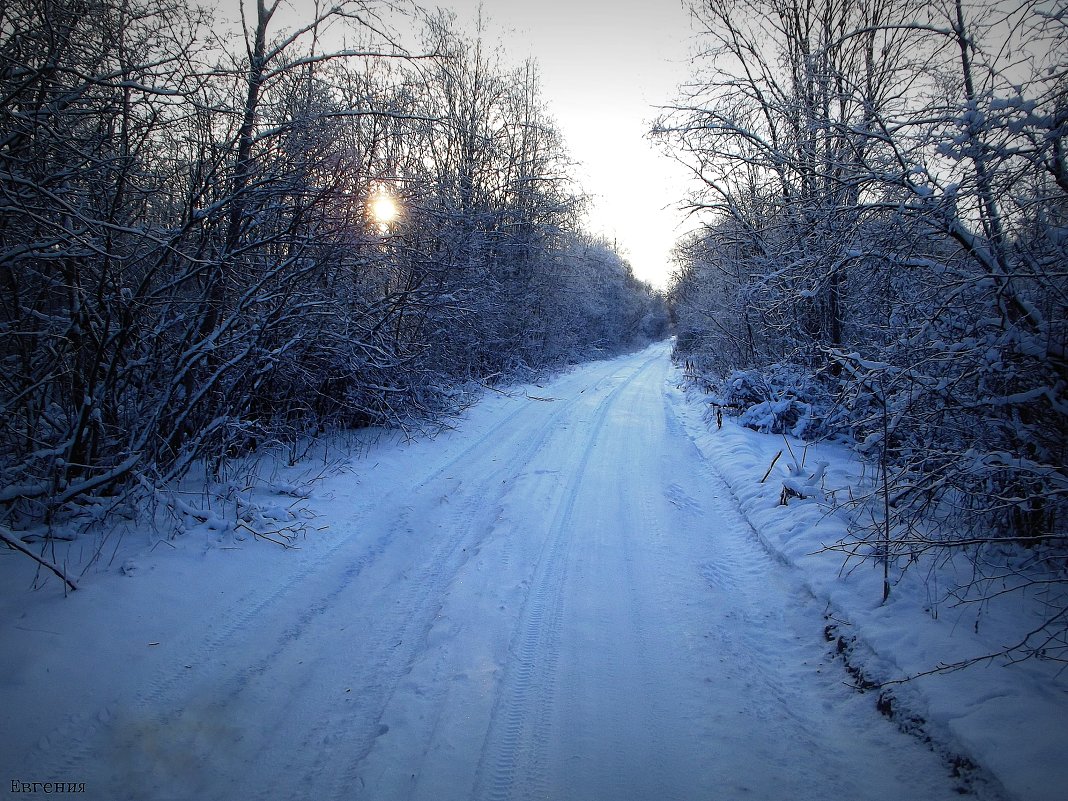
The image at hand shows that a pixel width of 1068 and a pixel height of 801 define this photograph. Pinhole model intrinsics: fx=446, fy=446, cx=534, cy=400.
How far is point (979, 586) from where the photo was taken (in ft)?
11.3

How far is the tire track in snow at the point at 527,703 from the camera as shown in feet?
7.50

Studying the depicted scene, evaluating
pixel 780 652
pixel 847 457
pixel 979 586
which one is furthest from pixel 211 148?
pixel 847 457

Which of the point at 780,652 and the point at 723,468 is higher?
the point at 723,468

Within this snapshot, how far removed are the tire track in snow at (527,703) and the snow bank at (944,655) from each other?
2.09 metres

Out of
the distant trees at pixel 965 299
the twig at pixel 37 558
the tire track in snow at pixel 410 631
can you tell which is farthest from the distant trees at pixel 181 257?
the distant trees at pixel 965 299

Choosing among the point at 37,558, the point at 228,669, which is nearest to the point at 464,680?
the point at 228,669

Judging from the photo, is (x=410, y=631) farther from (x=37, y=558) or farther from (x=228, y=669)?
(x=37, y=558)

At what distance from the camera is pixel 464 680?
288cm

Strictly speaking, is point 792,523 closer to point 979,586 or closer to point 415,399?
point 979,586

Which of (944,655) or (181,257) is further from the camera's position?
(181,257)

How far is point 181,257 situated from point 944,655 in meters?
7.47

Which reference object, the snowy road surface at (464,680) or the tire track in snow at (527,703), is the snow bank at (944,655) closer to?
the snowy road surface at (464,680)

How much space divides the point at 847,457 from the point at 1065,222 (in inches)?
187

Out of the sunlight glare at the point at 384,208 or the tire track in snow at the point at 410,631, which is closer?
the tire track in snow at the point at 410,631
